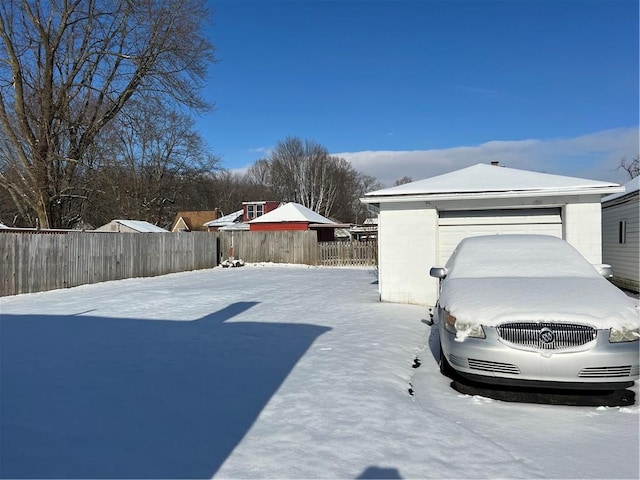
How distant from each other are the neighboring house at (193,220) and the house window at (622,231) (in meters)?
48.0

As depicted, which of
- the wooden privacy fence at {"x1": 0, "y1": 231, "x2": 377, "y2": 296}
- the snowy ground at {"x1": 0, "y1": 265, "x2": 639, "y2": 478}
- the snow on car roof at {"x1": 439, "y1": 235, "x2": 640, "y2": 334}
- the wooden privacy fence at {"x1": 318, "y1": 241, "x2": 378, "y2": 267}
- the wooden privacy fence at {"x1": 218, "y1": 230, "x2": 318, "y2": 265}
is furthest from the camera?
the wooden privacy fence at {"x1": 218, "y1": 230, "x2": 318, "y2": 265}

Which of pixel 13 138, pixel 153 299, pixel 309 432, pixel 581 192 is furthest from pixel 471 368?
pixel 13 138

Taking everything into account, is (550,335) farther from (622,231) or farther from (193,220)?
(193,220)

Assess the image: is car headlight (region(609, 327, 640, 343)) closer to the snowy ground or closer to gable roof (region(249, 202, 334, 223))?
the snowy ground

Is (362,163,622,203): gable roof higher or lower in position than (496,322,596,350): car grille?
higher

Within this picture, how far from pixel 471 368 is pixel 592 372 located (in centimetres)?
103

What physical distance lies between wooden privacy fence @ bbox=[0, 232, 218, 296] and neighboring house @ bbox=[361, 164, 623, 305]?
36.0ft

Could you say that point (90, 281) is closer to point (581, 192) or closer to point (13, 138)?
point (13, 138)

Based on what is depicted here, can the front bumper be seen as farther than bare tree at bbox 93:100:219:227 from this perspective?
No

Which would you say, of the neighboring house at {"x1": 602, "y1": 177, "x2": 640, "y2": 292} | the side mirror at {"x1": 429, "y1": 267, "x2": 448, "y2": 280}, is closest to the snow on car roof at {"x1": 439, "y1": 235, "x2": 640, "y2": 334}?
the side mirror at {"x1": 429, "y1": 267, "x2": 448, "y2": 280}

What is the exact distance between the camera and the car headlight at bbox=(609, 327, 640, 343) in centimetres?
413

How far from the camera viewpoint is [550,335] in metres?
4.21

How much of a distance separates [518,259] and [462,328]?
1880 millimetres

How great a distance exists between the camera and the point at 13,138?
854 inches
